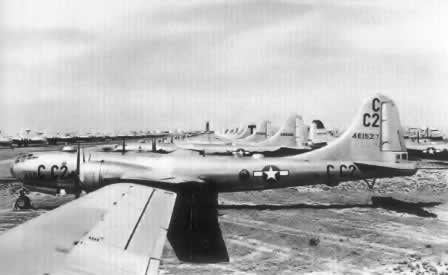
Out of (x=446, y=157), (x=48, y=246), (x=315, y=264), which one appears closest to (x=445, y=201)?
(x=315, y=264)

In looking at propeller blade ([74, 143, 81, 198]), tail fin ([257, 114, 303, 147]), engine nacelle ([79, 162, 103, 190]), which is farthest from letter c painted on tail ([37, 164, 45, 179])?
tail fin ([257, 114, 303, 147])

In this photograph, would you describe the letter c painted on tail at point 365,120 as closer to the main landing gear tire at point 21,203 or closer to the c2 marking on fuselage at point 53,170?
the c2 marking on fuselage at point 53,170

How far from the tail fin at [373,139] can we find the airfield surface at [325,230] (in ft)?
8.59

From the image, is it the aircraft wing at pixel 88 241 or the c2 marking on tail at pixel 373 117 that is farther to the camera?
the c2 marking on tail at pixel 373 117

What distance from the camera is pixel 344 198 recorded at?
62.6 feet

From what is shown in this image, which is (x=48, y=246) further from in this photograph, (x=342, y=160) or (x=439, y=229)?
(x=342, y=160)

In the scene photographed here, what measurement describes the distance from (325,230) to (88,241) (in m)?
10.7

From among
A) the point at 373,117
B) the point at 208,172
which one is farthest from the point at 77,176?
the point at 373,117

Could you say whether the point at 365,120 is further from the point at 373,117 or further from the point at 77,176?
the point at 77,176

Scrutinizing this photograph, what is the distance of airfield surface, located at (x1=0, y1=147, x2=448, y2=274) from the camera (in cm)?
942

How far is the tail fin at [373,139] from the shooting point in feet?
54.2

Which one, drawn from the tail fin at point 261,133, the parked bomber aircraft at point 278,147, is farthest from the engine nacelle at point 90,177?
the tail fin at point 261,133

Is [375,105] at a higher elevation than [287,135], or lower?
higher

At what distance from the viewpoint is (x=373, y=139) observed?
16.8 m
